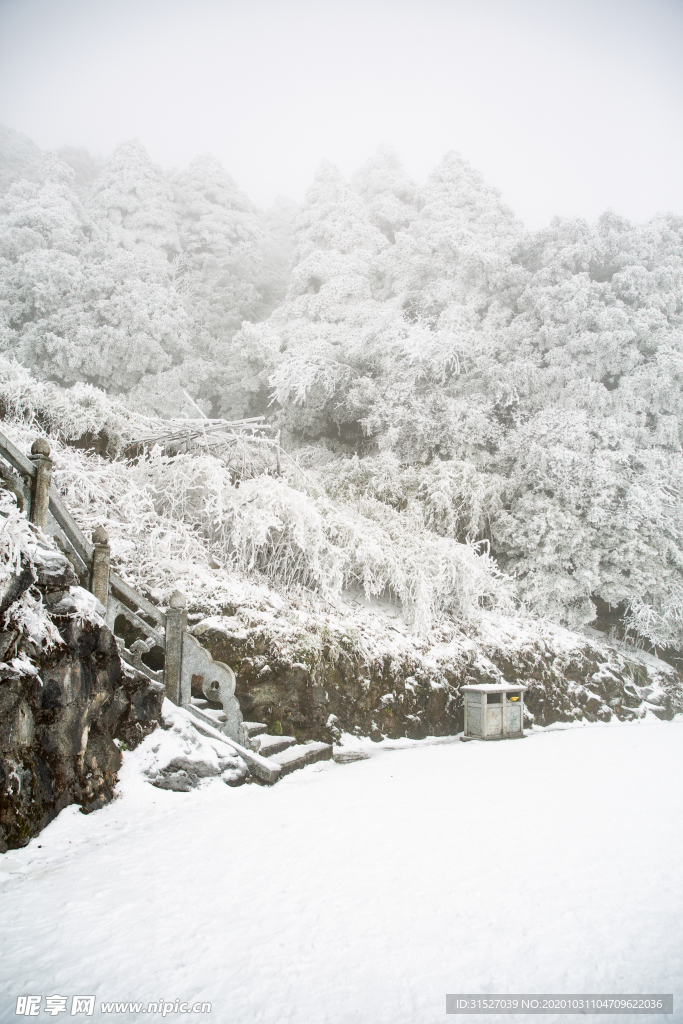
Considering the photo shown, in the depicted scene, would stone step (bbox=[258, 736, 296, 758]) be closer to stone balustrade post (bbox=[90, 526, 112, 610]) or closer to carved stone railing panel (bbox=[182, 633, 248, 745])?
carved stone railing panel (bbox=[182, 633, 248, 745])

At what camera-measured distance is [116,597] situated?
158 inches

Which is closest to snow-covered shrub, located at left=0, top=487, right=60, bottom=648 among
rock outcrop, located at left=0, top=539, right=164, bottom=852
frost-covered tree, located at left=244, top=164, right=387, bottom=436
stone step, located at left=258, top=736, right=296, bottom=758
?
rock outcrop, located at left=0, top=539, right=164, bottom=852

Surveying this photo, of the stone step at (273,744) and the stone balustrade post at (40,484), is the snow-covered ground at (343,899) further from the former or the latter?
the stone balustrade post at (40,484)

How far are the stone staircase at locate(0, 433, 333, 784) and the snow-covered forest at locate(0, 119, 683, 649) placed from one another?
1.33 meters

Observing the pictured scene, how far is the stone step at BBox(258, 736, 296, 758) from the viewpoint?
165 inches

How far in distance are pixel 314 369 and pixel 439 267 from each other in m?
3.04

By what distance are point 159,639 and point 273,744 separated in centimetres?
118

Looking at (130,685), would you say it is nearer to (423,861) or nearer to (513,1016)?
(423,861)

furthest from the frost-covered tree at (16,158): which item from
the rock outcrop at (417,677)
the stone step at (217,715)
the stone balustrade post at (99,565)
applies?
the stone step at (217,715)

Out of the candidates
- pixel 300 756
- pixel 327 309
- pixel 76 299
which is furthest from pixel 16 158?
pixel 300 756

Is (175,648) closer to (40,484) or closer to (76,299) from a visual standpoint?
(40,484)

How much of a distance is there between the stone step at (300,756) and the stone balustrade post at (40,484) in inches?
88.7

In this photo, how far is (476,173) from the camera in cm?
1095

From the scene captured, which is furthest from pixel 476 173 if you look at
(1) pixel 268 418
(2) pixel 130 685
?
(2) pixel 130 685
